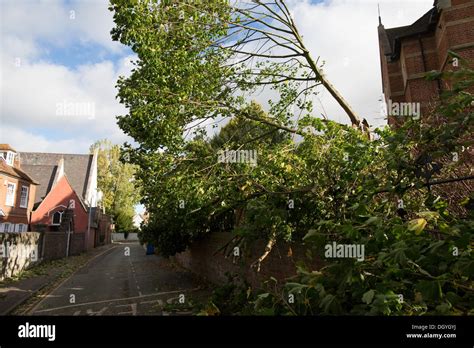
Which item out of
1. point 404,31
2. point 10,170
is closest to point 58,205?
point 10,170

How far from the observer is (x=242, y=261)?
5.73m

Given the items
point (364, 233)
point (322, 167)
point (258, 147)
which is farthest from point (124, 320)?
point (258, 147)

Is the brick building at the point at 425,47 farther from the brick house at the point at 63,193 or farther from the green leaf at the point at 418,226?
the brick house at the point at 63,193

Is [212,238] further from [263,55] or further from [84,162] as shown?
[84,162]

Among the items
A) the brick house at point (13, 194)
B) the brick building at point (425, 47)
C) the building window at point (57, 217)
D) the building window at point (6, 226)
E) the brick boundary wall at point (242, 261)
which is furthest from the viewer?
the building window at point (57, 217)

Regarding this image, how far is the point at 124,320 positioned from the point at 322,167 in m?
4.20

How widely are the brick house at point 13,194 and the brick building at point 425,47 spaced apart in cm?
2838

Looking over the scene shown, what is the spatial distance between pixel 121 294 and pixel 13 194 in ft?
71.5

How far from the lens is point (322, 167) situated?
222 inches

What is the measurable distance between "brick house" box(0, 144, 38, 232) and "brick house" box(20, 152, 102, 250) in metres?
2.30

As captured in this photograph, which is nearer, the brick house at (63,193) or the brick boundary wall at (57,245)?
the brick boundary wall at (57,245)

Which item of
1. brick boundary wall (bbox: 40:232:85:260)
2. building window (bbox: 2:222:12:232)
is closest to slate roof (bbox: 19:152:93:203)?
building window (bbox: 2:222:12:232)

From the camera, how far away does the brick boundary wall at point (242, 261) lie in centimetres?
775

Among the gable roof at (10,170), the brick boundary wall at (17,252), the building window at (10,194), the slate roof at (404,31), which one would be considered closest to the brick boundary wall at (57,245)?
the brick boundary wall at (17,252)
